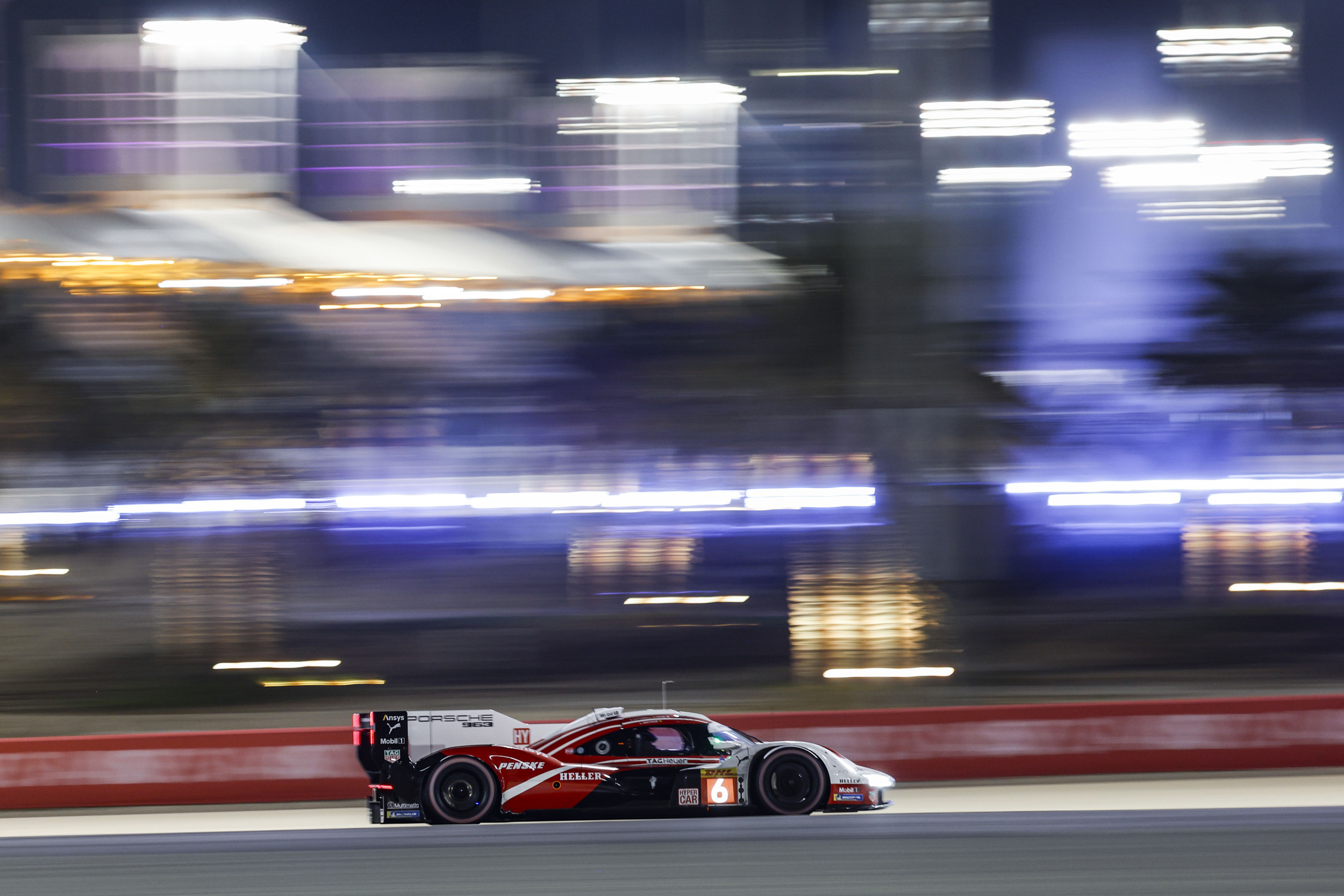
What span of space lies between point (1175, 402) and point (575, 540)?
11368 mm

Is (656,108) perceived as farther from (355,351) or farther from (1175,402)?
(1175,402)

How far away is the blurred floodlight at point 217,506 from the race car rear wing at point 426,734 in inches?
514

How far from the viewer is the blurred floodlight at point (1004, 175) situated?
13.1 m

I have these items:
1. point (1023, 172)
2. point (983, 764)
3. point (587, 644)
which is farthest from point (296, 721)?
point (1023, 172)

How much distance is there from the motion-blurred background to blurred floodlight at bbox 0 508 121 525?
15cm

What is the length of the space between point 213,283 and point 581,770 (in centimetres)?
1446

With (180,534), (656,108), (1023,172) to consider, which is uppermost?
(656,108)

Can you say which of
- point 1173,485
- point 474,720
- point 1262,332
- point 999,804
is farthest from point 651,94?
point 474,720

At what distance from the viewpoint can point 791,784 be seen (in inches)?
281

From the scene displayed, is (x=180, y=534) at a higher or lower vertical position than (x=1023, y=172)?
lower

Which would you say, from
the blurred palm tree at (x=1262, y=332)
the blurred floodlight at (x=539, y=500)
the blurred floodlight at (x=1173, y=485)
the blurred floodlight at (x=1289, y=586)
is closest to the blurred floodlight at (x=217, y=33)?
the blurred floodlight at (x=539, y=500)

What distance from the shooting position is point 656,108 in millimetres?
24719

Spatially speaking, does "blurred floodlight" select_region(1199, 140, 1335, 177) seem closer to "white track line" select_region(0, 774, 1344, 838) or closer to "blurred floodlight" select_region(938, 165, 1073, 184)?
A: "blurred floodlight" select_region(938, 165, 1073, 184)

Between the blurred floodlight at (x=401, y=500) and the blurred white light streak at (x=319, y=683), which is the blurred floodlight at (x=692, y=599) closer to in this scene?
the blurred floodlight at (x=401, y=500)
